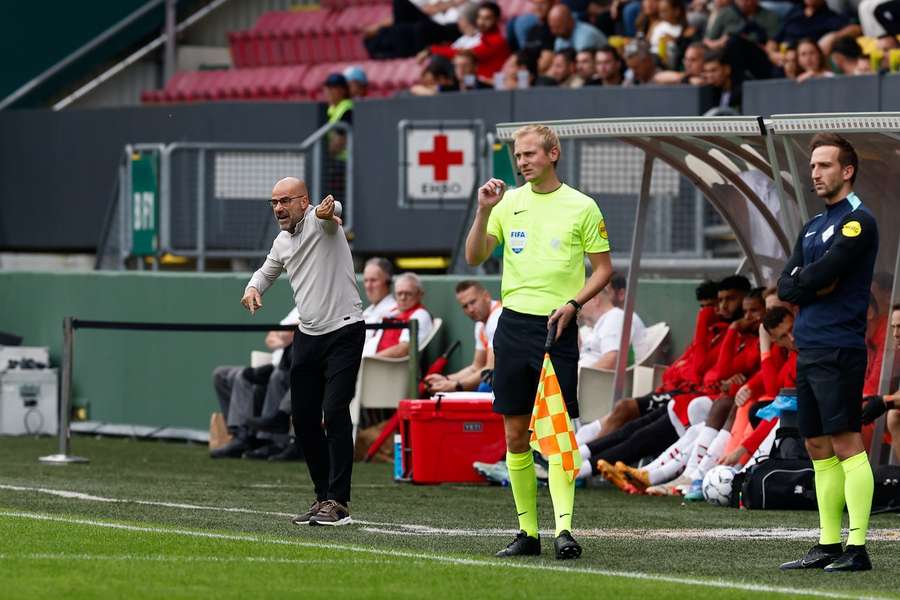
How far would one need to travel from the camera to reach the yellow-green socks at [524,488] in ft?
27.7

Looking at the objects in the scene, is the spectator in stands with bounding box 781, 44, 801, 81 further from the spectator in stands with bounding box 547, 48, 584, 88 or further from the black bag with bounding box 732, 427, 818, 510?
the black bag with bounding box 732, 427, 818, 510

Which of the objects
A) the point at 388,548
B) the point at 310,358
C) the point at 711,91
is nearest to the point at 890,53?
the point at 711,91

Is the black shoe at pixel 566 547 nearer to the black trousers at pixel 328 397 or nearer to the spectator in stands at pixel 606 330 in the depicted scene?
the black trousers at pixel 328 397

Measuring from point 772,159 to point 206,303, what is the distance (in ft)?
24.9

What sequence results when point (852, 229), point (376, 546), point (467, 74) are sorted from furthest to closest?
point (467, 74)
point (376, 546)
point (852, 229)

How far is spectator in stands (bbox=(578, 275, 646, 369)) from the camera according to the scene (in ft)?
45.2

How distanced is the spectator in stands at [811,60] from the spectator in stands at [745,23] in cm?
194

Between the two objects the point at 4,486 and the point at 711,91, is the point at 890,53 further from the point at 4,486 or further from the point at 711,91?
the point at 4,486

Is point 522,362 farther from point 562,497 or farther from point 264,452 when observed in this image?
point 264,452

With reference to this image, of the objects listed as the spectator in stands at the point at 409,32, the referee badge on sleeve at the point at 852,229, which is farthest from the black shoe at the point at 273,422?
the referee badge on sleeve at the point at 852,229

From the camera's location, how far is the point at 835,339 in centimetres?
788

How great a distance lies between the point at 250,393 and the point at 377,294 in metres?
1.34

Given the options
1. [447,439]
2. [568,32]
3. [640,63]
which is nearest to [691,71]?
[640,63]

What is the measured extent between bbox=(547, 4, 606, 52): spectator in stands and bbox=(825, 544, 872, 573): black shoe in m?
11.9
